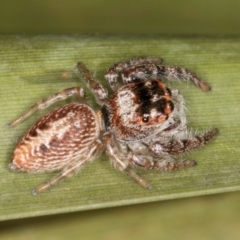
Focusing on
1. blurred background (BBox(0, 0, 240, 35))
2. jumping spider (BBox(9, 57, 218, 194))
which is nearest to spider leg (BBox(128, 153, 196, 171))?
jumping spider (BBox(9, 57, 218, 194))

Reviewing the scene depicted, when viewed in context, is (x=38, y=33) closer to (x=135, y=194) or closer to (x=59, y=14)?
(x=59, y=14)

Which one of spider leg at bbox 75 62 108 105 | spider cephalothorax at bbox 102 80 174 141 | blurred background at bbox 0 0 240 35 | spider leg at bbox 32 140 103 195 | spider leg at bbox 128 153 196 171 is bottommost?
spider leg at bbox 32 140 103 195

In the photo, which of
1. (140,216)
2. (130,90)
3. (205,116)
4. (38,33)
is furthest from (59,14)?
(140,216)

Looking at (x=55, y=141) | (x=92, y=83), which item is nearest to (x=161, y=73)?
(x=92, y=83)

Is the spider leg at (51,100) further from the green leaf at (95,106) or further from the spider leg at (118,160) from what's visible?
the spider leg at (118,160)

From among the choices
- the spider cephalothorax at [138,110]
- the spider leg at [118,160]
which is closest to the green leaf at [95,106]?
the spider leg at [118,160]

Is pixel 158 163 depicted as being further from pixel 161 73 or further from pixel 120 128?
pixel 161 73

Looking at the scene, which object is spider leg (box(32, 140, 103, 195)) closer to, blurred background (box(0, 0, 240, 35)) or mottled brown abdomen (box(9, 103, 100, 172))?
mottled brown abdomen (box(9, 103, 100, 172))
